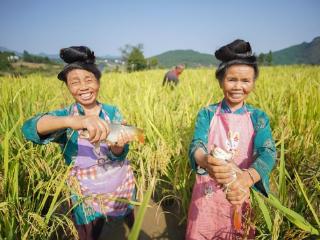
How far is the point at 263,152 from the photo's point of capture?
3.69 feet

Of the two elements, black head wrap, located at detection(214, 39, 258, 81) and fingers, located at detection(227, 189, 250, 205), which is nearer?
fingers, located at detection(227, 189, 250, 205)

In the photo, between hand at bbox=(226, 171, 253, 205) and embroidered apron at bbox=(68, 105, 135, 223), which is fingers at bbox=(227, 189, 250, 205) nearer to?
hand at bbox=(226, 171, 253, 205)

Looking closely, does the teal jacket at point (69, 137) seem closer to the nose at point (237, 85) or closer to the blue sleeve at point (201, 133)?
the blue sleeve at point (201, 133)

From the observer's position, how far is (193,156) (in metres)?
1.15

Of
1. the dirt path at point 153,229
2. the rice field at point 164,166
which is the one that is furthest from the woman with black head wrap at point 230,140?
the dirt path at point 153,229

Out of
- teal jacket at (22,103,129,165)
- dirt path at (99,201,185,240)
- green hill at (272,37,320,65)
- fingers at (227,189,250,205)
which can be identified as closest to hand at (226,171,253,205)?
fingers at (227,189,250,205)

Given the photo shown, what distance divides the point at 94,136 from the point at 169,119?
1244 mm

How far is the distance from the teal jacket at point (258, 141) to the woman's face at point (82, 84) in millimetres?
585

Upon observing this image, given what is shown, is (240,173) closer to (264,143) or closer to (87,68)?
(264,143)

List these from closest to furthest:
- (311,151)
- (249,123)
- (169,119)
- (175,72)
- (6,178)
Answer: (6,178), (249,123), (311,151), (169,119), (175,72)

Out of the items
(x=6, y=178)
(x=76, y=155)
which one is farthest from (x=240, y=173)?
(x=6, y=178)

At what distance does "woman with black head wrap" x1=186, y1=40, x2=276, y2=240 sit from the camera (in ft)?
3.85

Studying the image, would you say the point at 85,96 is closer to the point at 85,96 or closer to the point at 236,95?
the point at 85,96

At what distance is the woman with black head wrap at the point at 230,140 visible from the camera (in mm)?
1174
